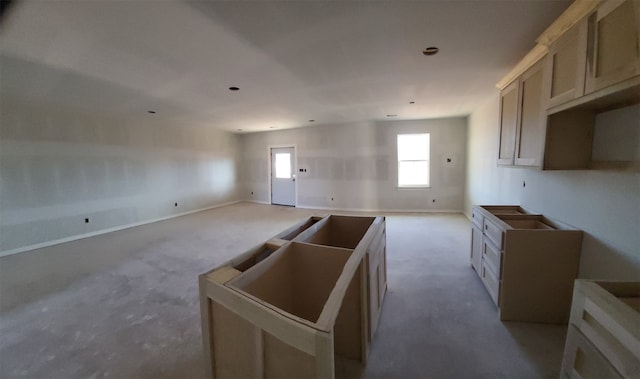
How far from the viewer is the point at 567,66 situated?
1700 mm

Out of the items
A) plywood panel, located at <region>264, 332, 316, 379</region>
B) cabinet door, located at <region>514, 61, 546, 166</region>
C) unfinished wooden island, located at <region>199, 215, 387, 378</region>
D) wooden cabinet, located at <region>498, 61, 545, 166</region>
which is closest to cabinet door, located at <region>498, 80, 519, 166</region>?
wooden cabinet, located at <region>498, 61, 545, 166</region>

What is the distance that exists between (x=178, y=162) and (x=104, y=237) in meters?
2.46

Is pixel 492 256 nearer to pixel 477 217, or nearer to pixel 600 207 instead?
pixel 477 217

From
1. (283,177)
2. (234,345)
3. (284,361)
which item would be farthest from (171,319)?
(283,177)

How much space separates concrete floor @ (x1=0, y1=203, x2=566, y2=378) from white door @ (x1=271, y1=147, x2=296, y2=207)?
12.2 feet

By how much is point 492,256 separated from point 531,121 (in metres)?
1.38

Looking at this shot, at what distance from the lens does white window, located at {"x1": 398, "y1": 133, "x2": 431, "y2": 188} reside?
6.11 m

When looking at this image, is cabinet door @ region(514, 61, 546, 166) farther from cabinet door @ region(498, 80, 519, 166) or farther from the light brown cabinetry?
cabinet door @ region(498, 80, 519, 166)

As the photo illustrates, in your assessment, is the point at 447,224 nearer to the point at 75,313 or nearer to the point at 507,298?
the point at 507,298

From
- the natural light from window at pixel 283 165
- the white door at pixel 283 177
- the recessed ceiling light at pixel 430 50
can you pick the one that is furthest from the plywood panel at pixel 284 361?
the natural light from window at pixel 283 165

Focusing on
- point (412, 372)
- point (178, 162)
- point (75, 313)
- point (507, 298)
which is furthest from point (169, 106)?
point (507, 298)

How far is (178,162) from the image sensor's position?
20.5 feet

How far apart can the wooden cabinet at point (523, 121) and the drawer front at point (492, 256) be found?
0.87 metres

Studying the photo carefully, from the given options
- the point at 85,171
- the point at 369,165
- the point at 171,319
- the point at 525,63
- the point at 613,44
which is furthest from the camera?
the point at 369,165
